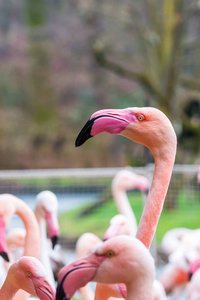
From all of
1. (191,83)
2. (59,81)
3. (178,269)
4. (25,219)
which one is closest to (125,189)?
(178,269)

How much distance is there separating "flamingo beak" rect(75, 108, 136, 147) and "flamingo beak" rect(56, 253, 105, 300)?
46 cm

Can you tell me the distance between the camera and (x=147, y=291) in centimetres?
151

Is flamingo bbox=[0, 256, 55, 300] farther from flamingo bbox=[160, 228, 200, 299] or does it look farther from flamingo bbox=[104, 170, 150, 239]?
flamingo bbox=[160, 228, 200, 299]

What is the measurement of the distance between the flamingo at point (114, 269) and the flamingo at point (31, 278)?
0.25 meters

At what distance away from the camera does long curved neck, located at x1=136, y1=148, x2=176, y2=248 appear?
1.92m

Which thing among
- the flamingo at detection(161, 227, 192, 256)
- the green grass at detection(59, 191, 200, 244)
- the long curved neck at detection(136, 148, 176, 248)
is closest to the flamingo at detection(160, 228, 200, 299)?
the flamingo at detection(161, 227, 192, 256)

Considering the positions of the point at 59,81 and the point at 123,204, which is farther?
the point at 59,81

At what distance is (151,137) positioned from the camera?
1.92 m

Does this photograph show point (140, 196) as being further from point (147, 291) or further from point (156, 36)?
point (147, 291)

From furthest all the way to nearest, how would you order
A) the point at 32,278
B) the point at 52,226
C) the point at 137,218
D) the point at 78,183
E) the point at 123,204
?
the point at 137,218 → the point at 78,183 → the point at 123,204 → the point at 52,226 → the point at 32,278

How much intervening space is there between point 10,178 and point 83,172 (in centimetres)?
67

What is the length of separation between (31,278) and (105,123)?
1.87ft

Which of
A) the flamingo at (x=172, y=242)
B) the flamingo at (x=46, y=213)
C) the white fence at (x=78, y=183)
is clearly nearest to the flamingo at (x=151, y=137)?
the flamingo at (x=46, y=213)

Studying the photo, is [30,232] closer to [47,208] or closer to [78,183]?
[47,208]
